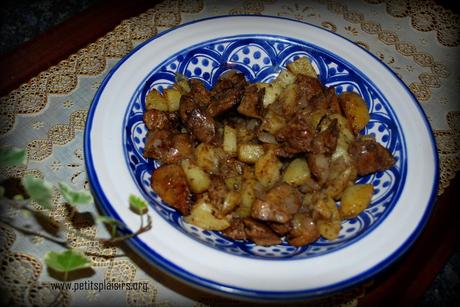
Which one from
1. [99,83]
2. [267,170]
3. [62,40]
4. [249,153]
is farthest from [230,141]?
[62,40]

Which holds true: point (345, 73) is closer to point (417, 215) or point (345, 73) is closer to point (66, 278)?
point (417, 215)

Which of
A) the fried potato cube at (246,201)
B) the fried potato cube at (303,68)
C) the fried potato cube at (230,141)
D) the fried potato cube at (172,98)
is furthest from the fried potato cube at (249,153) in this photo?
the fried potato cube at (303,68)

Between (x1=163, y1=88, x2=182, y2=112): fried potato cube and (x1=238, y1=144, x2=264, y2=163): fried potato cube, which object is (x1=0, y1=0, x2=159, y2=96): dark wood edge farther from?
(x1=238, y1=144, x2=264, y2=163): fried potato cube

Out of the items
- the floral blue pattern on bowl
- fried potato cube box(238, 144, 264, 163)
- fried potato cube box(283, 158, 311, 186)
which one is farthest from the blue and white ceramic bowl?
fried potato cube box(238, 144, 264, 163)

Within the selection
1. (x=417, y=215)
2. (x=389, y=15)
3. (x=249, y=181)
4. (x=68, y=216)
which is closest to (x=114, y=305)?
(x=68, y=216)

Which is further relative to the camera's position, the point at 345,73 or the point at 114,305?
the point at 345,73

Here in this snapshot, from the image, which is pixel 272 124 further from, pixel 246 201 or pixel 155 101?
pixel 155 101

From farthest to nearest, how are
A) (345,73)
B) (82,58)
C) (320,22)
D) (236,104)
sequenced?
(320,22), (82,58), (345,73), (236,104)
